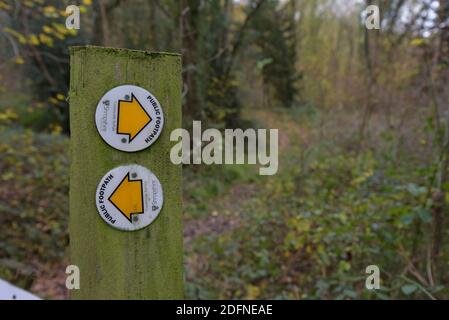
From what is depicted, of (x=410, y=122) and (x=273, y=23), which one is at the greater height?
(x=273, y=23)

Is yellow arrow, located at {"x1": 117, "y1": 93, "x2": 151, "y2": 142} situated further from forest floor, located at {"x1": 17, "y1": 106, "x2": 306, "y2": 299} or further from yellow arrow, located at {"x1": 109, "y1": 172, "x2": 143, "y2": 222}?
forest floor, located at {"x1": 17, "y1": 106, "x2": 306, "y2": 299}

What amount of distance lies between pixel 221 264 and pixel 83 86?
3471mm

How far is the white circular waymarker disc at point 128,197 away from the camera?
96cm

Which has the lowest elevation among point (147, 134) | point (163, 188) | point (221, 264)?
point (221, 264)

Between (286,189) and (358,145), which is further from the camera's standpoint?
(358,145)

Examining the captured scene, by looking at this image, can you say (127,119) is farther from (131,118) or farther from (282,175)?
(282,175)

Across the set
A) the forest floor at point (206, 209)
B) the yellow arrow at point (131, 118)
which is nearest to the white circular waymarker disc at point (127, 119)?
the yellow arrow at point (131, 118)

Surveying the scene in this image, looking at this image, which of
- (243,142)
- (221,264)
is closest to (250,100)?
(243,142)

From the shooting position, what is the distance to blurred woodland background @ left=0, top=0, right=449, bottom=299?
3225mm

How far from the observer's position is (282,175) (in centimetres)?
707

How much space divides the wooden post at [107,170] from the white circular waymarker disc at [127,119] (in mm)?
17
